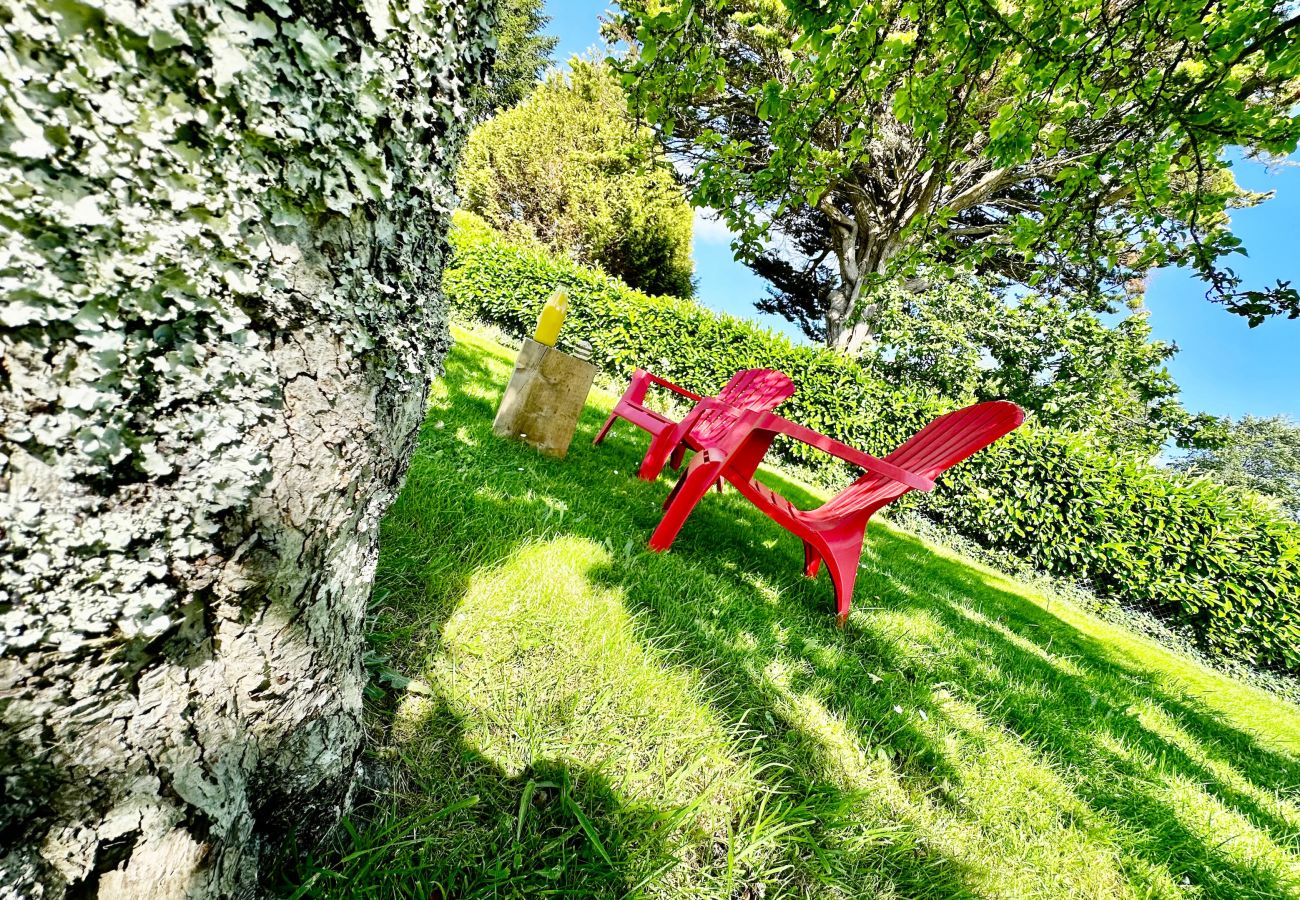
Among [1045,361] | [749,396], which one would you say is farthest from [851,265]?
[749,396]

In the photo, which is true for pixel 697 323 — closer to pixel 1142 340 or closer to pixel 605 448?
pixel 605 448

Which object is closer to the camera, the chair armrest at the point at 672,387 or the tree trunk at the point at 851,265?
the chair armrest at the point at 672,387

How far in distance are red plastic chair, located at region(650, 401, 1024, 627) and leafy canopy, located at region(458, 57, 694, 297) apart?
516 inches

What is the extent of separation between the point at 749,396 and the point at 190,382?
3645mm

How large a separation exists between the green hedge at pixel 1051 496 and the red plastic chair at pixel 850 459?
563 centimetres

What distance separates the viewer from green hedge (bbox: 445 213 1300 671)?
6188 millimetres

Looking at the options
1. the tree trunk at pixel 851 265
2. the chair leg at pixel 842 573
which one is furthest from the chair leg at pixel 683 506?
the tree trunk at pixel 851 265

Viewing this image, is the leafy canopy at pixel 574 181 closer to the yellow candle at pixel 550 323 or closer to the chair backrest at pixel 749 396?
the chair backrest at pixel 749 396

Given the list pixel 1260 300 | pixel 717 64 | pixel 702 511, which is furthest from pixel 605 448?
pixel 1260 300

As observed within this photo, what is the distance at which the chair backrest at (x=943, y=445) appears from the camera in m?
2.44

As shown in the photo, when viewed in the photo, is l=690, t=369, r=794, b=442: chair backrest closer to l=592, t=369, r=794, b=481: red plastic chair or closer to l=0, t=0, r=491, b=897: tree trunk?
l=592, t=369, r=794, b=481: red plastic chair

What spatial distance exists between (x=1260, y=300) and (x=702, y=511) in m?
2.81

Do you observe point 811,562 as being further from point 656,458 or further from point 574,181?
point 574,181

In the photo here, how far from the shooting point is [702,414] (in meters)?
3.86
